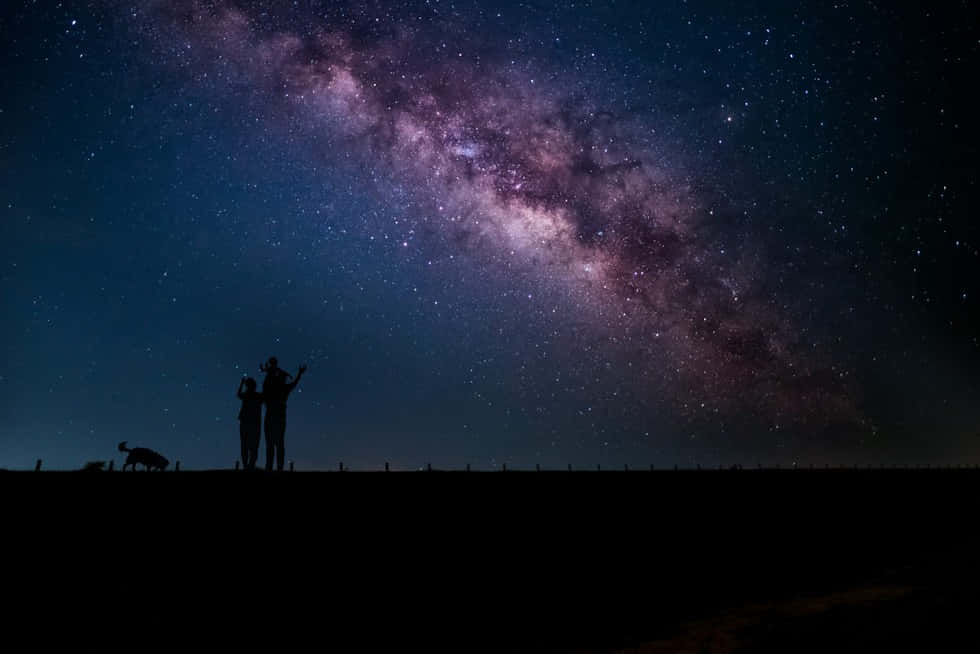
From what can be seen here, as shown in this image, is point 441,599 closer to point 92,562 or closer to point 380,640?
point 380,640

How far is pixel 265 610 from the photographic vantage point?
28.0ft

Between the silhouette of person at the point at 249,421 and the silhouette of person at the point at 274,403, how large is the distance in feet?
0.59

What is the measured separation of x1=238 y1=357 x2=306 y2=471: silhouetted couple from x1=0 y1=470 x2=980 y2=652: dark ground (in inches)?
46.6

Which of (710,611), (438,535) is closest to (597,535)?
(710,611)

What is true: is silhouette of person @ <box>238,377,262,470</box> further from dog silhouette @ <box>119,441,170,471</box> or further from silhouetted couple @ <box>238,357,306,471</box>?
dog silhouette @ <box>119,441,170,471</box>

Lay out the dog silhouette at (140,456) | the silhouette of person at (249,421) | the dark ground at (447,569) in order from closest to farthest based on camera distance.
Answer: the dark ground at (447,569)
the silhouette of person at (249,421)
the dog silhouette at (140,456)

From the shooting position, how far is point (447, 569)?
10.7m

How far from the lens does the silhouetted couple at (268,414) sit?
35.3ft

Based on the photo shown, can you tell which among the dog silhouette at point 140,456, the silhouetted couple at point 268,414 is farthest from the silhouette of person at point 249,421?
the dog silhouette at point 140,456

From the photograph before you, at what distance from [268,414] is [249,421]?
36 cm

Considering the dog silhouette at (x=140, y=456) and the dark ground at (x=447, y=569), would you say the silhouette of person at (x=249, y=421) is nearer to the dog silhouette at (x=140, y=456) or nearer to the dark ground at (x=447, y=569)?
the dark ground at (x=447, y=569)

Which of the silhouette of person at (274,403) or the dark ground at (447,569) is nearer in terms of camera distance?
the dark ground at (447,569)

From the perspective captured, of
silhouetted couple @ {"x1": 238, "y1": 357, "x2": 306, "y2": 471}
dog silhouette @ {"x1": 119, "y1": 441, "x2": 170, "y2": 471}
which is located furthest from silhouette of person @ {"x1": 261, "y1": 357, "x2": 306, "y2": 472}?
dog silhouette @ {"x1": 119, "y1": 441, "x2": 170, "y2": 471}

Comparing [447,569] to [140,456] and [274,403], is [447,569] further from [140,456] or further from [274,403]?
[140,456]
